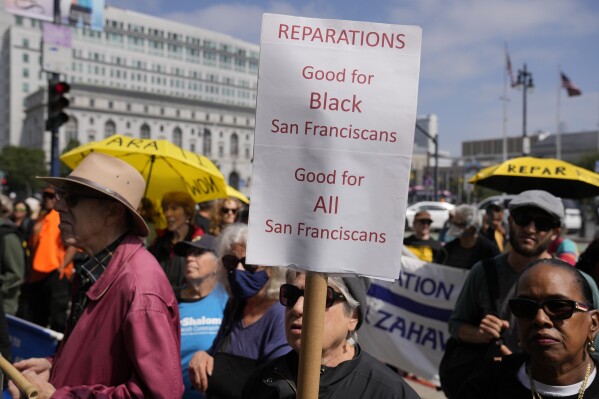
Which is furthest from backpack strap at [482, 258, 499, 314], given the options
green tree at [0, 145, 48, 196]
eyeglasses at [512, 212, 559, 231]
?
green tree at [0, 145, 48, 196]

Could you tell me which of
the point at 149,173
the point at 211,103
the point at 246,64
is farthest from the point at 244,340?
the point at 246,64

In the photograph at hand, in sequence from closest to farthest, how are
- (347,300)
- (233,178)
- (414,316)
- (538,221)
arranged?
1. (347,300)
2. (538,221)
3. (414,316)
4. (233,178)

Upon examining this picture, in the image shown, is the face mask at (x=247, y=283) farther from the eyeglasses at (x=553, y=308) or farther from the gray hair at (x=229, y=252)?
the eyeglasses at (x=553, y=308)

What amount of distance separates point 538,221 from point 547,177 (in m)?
1.69

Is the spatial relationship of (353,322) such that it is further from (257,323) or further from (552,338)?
(257,323)

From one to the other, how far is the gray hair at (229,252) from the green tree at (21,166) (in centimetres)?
8095

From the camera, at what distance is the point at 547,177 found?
4.91 meters

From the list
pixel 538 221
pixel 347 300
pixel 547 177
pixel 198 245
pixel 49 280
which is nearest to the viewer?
pixel 347 300

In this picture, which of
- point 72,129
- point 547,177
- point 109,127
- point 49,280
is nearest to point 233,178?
point 109,127

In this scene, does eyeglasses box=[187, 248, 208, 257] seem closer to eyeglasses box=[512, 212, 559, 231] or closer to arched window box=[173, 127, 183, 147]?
eyeglasses box=[512, 212, 559, 231]

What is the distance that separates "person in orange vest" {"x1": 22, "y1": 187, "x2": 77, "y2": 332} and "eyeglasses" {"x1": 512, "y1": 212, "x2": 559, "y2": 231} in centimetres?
502

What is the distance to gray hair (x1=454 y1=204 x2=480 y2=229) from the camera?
6.58 meters

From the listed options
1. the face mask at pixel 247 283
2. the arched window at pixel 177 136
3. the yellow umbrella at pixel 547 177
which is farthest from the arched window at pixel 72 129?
the face mask at pixel 247 283

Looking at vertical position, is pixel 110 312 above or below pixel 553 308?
below
